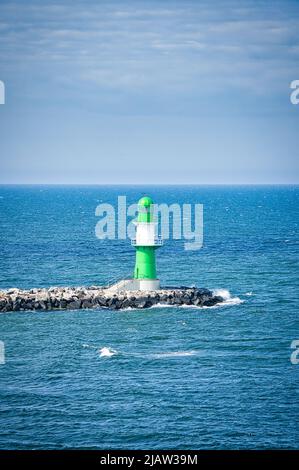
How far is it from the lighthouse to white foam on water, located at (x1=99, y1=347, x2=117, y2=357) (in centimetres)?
1307

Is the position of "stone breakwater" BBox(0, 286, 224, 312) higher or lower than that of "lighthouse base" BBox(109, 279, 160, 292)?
lower

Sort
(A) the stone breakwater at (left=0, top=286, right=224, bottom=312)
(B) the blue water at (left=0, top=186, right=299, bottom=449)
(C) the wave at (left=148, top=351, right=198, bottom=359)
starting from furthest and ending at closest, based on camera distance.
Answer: (A) the stone breakwater at (left=0, top=286, right=224, bottom=312)
(C) the wave at (left=148, top=351, right=198, bottom=359)
(B) the blue water at (left=0, top=186, right=299, bottom=449)

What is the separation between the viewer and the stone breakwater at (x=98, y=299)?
67.5 m

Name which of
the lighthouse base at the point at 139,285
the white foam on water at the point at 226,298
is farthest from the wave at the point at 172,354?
the lighthouse base at the point at 139,285

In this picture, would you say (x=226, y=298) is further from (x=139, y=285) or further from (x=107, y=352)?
(x=107, y=352)

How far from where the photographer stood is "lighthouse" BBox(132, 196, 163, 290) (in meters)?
68.1

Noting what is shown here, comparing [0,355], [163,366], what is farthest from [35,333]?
[163,366]

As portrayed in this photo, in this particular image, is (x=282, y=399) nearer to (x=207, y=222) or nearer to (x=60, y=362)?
(x=60, y=362)

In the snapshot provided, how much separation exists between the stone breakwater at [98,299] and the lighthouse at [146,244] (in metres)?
0.98
